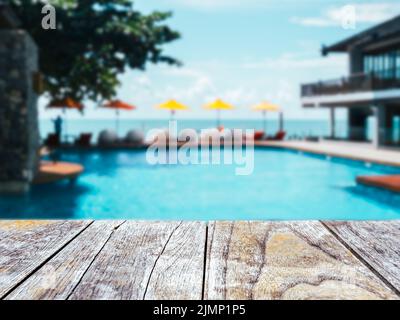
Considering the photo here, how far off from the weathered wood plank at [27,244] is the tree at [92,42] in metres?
22.7

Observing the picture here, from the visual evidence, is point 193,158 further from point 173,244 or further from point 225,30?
point 225,30

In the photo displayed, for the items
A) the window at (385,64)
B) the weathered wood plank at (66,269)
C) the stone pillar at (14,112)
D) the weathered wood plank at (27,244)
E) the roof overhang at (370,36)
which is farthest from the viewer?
the window at (385,64)

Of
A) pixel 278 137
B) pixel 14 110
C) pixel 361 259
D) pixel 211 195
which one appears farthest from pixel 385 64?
pixel 361 259

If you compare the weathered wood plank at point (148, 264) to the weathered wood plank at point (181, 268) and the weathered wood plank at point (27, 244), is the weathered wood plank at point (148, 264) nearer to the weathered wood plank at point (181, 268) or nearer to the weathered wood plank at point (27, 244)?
the weathered wood plank at point (181, 268)

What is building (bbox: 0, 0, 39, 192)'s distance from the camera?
13.6 m

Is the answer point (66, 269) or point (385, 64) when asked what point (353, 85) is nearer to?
point (385, 64)

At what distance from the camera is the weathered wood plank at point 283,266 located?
1.18m

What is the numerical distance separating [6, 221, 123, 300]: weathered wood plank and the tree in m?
23.0

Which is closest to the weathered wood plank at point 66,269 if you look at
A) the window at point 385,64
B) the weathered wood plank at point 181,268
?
the weathered wood plank at point 181,268

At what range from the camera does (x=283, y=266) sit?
1.37 metres

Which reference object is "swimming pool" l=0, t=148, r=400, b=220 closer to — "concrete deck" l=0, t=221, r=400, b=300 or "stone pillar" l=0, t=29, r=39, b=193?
"stone pillar" l=0, t=29, r=39, b=193

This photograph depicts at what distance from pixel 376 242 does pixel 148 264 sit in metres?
0.67

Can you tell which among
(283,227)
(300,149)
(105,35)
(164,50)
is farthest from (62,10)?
(283,227)

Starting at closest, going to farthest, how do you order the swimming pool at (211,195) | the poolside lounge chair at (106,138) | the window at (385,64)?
the swimming pool at (211,195) → the window at (385,64) → the poolside lounge chair at (106,138)
